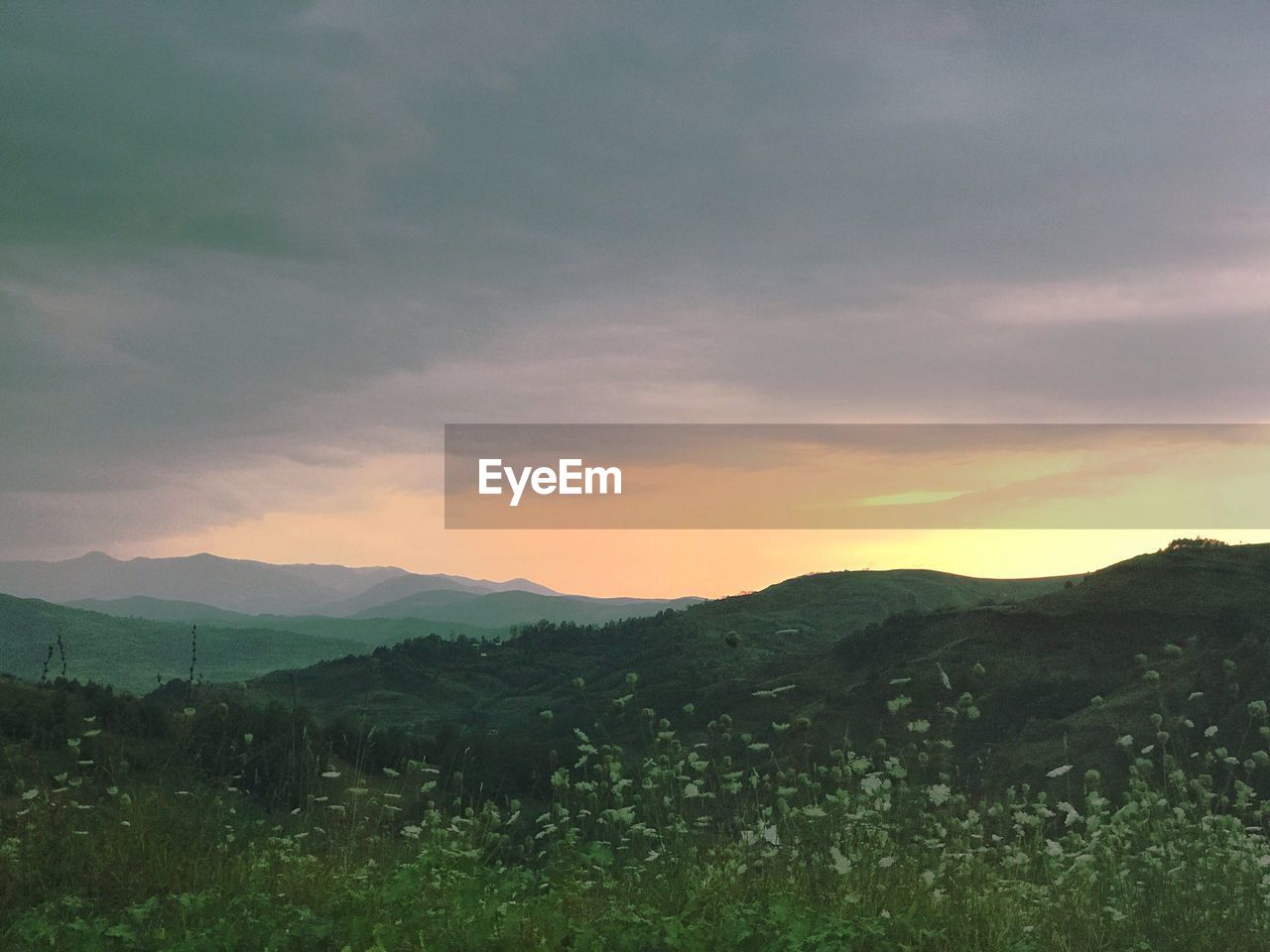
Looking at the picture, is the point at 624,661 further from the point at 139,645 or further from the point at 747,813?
the point at 139,645

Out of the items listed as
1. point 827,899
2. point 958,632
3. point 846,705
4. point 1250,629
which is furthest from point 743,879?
point 958,632

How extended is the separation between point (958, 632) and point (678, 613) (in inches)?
764

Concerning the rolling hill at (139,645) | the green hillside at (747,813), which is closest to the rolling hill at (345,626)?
the rolling hill at (139,645)

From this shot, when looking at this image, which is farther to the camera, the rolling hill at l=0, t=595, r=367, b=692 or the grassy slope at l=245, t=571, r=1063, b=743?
the rolling hill at l=0, t=595, r=367, b=692

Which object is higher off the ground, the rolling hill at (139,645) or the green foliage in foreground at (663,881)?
the green foliage in foreground at (663,881)

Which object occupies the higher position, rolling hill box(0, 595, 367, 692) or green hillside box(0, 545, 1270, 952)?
green hillside box(0, 545, 1270, 952)

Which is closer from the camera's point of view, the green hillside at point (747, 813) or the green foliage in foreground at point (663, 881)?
the green foliage in foreground at point (663, 881)

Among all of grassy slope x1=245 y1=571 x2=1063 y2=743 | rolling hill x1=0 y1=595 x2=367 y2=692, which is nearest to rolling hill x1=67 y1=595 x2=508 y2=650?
rolling hill x1=0 y1=595 x2=367 y2=692

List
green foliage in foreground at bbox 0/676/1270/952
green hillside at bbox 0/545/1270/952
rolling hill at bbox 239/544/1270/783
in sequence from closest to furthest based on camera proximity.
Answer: green foliage in foreground at bbox 0/676/1270/952 < green hillside at bbox 0/545/1270/952 < rolling hill at bbox 239/544/1270/783

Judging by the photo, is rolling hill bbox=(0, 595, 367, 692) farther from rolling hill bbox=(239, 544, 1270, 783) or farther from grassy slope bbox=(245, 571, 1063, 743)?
rolling hill bbox=(239, 544, 1270, 783)

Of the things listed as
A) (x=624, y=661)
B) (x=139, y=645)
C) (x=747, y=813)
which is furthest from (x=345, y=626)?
(x=747, y=813)

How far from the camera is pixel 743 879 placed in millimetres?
7906

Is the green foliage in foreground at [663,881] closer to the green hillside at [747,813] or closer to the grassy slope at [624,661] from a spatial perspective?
the green hillside at [747,813]

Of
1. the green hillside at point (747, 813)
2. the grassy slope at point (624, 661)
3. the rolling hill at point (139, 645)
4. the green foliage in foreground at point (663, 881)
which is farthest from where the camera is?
the rolling hill at point (139, 645)
